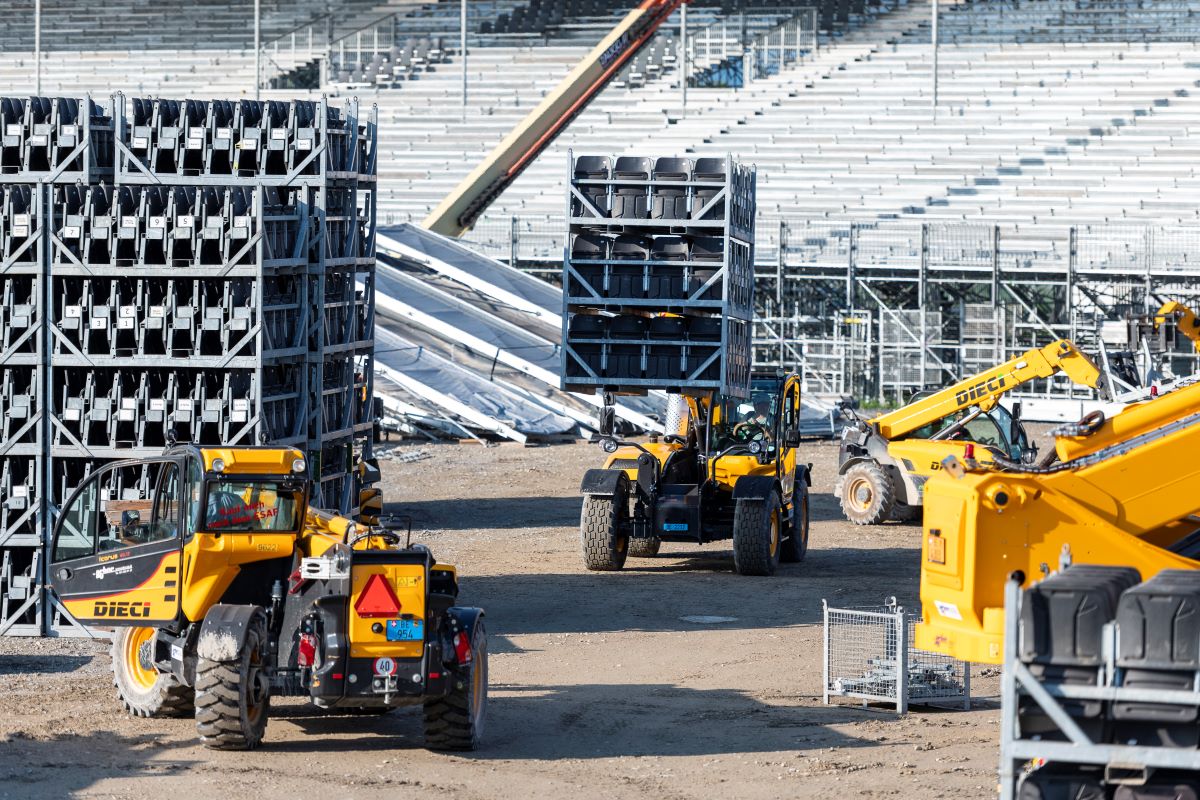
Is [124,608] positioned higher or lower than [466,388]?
higher

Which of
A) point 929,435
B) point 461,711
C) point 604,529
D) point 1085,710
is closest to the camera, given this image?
point 1085,710

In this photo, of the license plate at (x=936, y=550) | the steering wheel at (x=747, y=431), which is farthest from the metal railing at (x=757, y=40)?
the license plate at (x=936, y=550)

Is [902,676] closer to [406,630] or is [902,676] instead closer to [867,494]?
[406,630]

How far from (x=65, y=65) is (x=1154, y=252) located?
3097 centimetres

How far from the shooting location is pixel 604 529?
19234 millimetres

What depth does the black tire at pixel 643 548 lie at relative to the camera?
68.9 ft

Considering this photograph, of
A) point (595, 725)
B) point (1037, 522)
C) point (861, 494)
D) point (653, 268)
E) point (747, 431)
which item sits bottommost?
point (861, 494)

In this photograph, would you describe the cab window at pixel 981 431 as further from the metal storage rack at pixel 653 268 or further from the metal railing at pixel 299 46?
the metal railing at pixel 299 46

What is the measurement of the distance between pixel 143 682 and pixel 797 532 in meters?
9.16

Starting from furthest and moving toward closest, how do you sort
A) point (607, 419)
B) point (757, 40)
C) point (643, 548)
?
point (757, 40) < point (643, 548) < point (607, 419)

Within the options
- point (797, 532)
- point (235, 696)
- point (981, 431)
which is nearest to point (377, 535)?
point (235, 696)

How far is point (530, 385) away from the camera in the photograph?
111ft

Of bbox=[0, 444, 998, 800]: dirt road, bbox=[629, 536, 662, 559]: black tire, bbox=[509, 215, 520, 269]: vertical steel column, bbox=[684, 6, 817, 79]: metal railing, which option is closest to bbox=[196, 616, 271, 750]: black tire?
bbox=[0, 444, 998, 800]: dirt road

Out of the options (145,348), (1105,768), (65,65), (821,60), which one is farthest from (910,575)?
(65,65)
